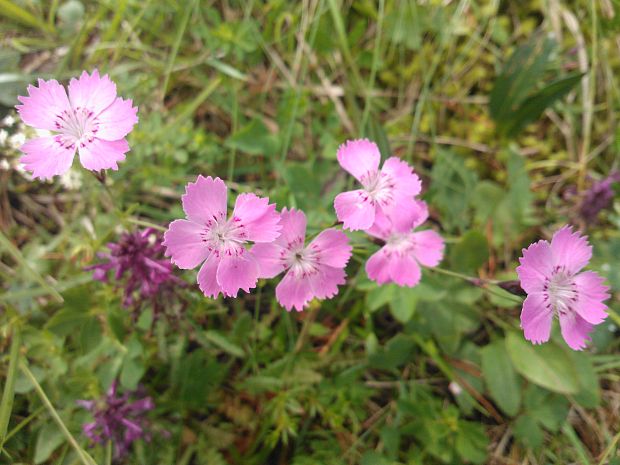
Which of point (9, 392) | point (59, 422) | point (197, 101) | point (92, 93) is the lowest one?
point (59, 422)

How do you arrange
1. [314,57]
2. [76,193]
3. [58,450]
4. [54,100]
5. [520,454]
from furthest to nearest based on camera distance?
[314,57]
[76,193]
[520,454]
[58,450]
[54,100]

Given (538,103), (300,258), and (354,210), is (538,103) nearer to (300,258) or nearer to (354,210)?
(354,210)

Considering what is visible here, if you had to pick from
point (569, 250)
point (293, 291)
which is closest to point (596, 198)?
point (569, 250)

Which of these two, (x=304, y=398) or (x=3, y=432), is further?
(x=304, y=398)

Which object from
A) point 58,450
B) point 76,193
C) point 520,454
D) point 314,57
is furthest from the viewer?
point 314,57

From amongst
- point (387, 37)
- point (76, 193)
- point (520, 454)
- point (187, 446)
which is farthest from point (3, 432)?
point (387, 37)

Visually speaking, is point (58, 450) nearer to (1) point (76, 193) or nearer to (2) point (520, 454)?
(1) point (76, 193)

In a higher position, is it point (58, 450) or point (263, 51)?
point (263, 51)
